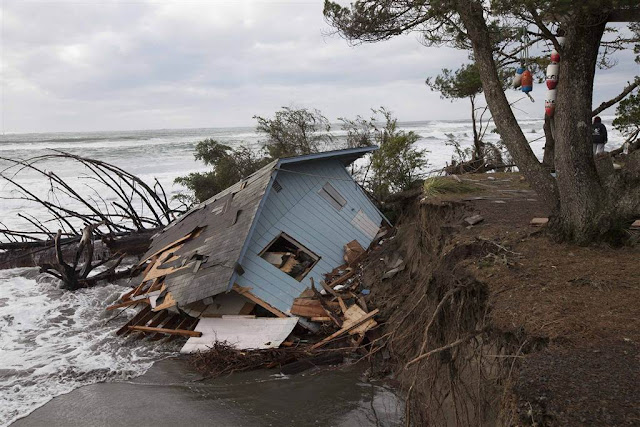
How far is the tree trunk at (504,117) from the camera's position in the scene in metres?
8.41

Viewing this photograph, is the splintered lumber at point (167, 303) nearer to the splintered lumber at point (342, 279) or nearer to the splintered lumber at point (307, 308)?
the splintered lumber at point (307, 308)

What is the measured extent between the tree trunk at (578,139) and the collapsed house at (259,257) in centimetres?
480

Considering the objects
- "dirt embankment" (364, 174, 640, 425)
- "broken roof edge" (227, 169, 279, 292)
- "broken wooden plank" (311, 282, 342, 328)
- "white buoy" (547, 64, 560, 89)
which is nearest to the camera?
"dirt embankment" (364, 174, 640, 425)

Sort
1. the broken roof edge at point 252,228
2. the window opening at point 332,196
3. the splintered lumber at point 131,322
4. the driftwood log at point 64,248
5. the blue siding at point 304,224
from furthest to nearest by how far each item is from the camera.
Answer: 1. the driftwood log at point 64,248
2. the window opening at point 332,196
3. the splintered lumber at point 131,322
4. the blue siding at point 304,224
5. the broken roof edge at point 252,228

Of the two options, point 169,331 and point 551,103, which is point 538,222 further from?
point 169,331

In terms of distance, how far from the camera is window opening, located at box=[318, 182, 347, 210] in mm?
15164

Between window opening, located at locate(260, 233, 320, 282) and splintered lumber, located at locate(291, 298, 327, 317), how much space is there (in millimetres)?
804

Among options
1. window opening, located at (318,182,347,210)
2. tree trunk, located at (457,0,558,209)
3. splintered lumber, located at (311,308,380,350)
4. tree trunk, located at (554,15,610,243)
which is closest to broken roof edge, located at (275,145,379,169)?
window opening, located at (318,182,347,210)

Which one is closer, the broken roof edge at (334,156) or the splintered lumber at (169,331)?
the splintered lumber at (169,331)

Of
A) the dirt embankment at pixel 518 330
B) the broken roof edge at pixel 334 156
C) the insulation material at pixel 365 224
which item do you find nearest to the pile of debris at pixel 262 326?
the dirt embankment at pixel 518 330

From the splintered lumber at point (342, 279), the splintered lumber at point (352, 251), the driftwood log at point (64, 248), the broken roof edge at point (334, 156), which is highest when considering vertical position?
the broken roof edge at point (334, 156)

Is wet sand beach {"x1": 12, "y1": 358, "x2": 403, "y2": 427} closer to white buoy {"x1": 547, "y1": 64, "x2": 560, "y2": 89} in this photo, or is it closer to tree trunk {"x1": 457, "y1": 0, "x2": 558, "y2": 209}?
tree trunk {"x1": 457, "y1": 0, "x2": 558, "y2": 209}

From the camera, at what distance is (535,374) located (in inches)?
185

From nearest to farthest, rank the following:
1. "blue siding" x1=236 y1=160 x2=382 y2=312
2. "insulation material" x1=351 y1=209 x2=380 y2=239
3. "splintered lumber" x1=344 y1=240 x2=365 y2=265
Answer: "blue siding" x1=236 y1=160 x2=382 y2=312, "splintered lumber" x1=344 y1=240 x2=365 y2=265, "insulation material" x1=351 y1=209 x2=380 y2=239
